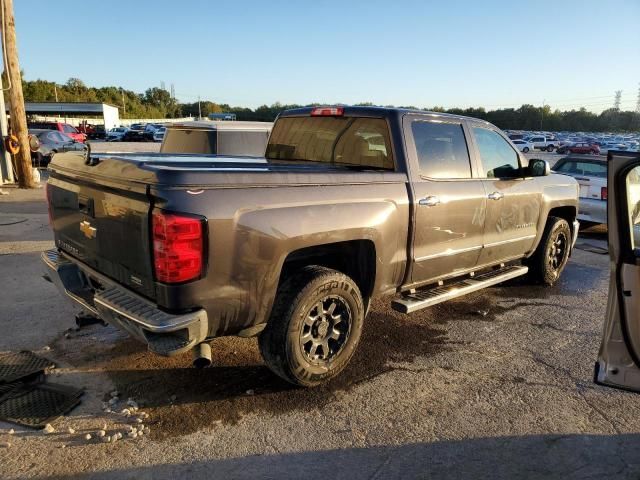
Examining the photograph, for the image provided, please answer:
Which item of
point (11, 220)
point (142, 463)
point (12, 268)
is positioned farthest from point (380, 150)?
point (11, 220)

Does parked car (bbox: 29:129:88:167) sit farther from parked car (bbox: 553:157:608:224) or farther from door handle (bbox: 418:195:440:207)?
door handle (bbox: 418:195:440:207)

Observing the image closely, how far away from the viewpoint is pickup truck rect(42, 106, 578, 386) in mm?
2799

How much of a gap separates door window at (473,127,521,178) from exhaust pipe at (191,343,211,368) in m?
3.31

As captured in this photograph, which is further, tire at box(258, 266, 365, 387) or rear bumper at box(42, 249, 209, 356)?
tire at box(258, 266, 365, 387)

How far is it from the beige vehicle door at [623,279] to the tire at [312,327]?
5.56 ft

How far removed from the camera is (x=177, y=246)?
2688mm

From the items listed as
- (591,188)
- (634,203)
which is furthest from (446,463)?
(591,188)

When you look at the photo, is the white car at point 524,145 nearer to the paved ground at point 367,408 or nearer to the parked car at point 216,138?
the parked car at point 216,138

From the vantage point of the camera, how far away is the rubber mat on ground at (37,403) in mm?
3115

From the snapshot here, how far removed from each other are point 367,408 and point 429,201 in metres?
1.76

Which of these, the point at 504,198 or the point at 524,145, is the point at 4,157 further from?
the point at 524,145

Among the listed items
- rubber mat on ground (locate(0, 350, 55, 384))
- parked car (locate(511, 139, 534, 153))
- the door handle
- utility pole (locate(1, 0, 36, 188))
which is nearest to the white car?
parked car (locate(511, 139, 534, 153))

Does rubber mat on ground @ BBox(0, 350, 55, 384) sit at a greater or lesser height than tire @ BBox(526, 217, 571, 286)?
lesser

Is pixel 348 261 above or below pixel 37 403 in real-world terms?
above
